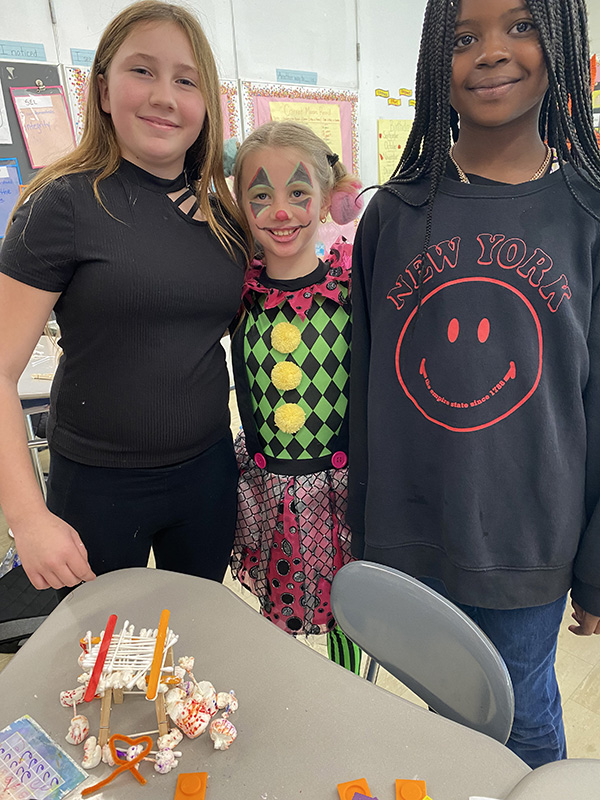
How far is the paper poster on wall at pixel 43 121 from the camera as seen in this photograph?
8.66 feet

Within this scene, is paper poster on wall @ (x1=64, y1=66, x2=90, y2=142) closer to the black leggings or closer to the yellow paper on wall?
the yellow paper on wall

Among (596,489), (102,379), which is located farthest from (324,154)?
(596,489)

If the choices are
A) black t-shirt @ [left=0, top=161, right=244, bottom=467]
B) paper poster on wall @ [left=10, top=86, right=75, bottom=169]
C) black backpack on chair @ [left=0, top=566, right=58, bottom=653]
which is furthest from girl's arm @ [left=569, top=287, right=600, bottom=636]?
paper poster on wall @ [left=10, top=86, right=75, bottom=169]

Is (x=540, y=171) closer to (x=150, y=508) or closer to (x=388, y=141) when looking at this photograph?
(x=150, y=508)

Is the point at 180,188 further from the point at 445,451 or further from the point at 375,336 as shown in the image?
the point at 445,451

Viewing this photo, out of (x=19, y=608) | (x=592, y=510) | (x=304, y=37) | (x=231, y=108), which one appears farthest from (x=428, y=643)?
(x=304, y=37)

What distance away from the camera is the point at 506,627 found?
934 millimetres

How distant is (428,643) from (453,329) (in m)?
0.47

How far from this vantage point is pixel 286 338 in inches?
45.1

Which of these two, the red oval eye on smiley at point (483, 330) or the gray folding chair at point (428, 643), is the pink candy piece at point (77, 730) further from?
the red oval eye on smiley at point (483, 330)

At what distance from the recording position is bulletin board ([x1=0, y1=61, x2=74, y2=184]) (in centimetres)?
256

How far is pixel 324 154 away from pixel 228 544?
33.6 inches

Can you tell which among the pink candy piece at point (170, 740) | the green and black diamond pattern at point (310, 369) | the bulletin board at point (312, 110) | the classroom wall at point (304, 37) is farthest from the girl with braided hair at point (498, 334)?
the bulletin board at point (312, 110)

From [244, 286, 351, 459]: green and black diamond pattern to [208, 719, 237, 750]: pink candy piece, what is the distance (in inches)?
22.5
